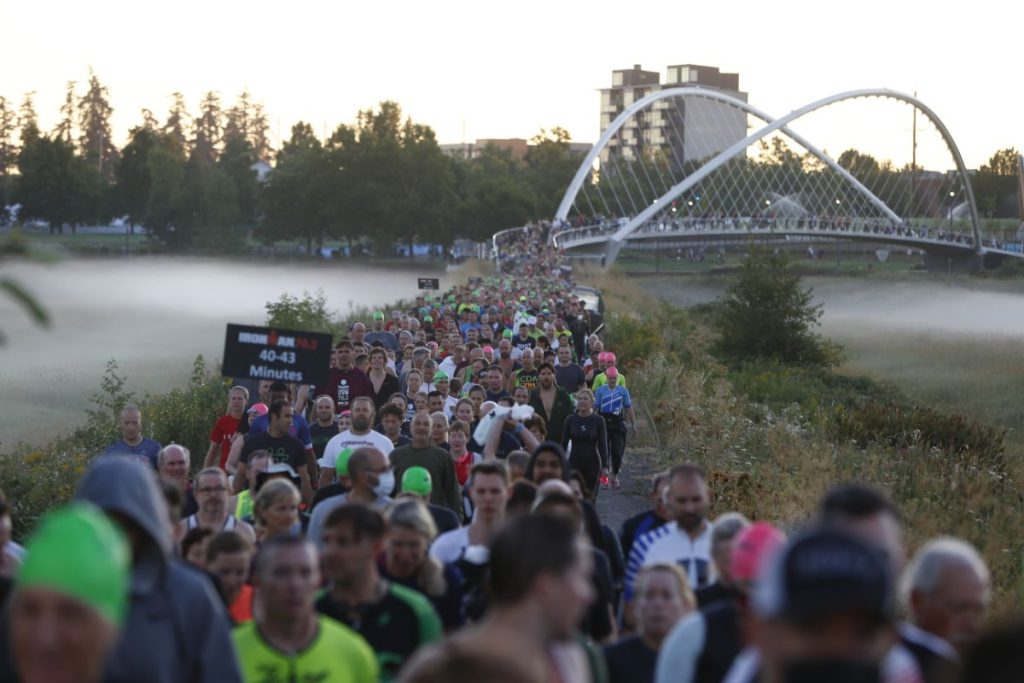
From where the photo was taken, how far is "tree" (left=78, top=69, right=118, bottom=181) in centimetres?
15800

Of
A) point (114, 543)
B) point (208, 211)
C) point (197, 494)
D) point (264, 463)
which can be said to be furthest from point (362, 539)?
point (208, 211)

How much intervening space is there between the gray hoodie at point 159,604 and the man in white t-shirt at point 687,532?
313cm

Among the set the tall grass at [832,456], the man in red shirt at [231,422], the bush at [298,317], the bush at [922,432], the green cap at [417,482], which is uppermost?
the green cap at [417,482]

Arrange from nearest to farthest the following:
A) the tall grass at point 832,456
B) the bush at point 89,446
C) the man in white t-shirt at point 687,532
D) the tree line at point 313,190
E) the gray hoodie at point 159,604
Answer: the gray hoodie at point 159,604, the man in white t-shirt at point 687,532, the tall grass at point 832,456, the bush at point 89,446, the tree line at point 313,190

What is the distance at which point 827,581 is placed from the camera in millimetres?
2885

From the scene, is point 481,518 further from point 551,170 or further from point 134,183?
point 551,170

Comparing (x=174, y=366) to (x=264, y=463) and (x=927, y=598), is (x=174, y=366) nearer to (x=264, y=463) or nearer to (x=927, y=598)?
(x=264, y=463)

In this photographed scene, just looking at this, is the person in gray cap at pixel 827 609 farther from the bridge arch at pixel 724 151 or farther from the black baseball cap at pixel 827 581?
the bridge arch at pixel 724 151

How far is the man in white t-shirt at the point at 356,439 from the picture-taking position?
11586 mm

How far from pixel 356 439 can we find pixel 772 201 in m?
138

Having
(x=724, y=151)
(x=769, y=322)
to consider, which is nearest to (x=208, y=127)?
(x=724, y=151)

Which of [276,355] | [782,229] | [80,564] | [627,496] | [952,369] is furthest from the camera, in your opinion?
[782,229]

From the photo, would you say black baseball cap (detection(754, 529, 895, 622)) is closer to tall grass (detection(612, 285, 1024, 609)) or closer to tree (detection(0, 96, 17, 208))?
tall grass (detection(612, 285, 1024, 609))

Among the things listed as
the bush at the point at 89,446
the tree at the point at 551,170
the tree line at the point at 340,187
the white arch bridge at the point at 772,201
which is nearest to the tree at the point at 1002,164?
the white arch bridge at the point at 772,201
